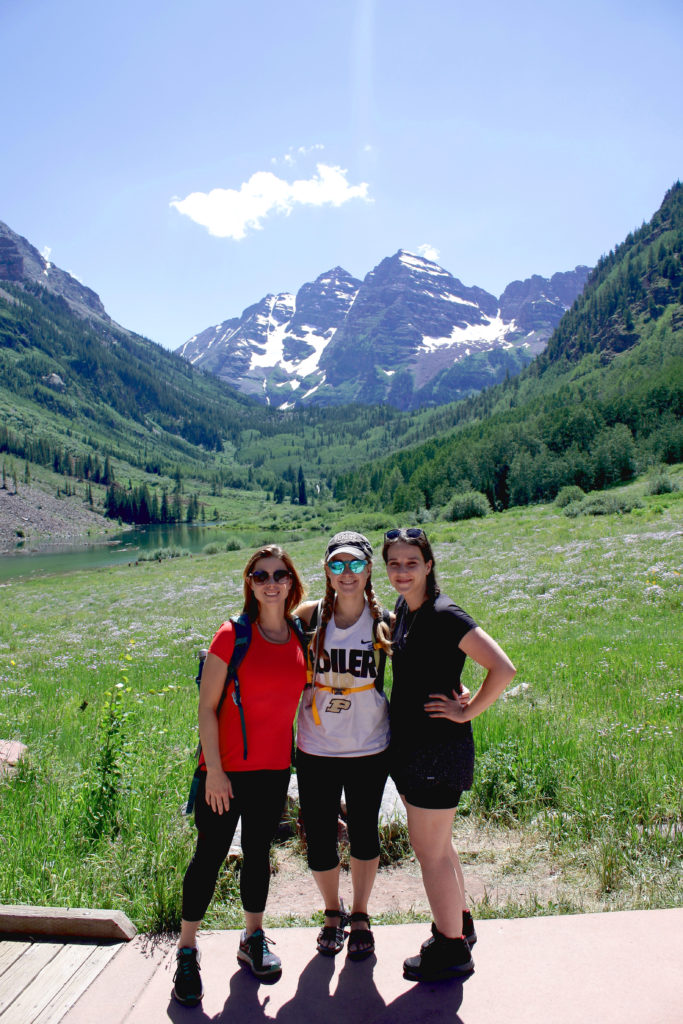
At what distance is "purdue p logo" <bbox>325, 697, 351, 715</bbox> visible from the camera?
13.3 feet

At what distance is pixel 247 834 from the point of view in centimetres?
402

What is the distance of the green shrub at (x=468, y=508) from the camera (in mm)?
72312

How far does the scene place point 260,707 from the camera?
402 cm

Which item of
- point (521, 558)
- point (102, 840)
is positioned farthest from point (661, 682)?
point (521, 558)

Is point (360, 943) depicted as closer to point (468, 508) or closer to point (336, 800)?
point (336, 800)

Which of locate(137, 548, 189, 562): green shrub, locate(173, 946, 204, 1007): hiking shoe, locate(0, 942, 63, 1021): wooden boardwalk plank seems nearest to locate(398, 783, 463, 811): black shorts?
locate(173, 946, 204, 1007): hiking shoe

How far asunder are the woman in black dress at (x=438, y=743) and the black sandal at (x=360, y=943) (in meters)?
0.34

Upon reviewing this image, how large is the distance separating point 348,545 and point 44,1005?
3.52 m

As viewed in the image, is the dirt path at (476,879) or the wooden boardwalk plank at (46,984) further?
the dirt path at (476,879)

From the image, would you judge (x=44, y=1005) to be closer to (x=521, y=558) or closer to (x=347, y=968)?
(x=347, y=968)

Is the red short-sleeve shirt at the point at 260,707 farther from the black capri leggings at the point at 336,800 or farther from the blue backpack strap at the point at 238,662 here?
the black capri leggings at the point at 336,800

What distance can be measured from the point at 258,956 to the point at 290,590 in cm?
258

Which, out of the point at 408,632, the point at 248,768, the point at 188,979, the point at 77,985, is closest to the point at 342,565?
the point at 408,632

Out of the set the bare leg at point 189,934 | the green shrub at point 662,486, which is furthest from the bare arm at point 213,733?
the green shrub at point 662,486
